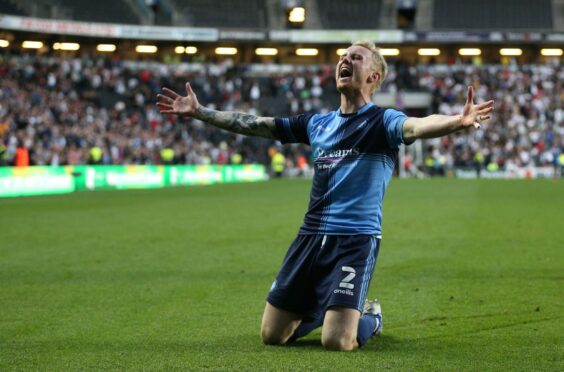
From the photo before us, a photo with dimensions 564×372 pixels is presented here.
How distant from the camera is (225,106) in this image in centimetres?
4853

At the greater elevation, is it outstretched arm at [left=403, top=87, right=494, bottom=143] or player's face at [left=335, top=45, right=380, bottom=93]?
player's face at [left=335, top=45, right=380, bottom=93]

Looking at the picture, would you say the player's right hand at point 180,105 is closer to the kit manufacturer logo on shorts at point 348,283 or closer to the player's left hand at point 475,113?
the kit manufacturer logo on shorts at point 348,283

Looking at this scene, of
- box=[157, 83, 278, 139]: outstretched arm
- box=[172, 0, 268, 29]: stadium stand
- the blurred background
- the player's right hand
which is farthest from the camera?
box=[172, 0, 268, 29]: stadium stand

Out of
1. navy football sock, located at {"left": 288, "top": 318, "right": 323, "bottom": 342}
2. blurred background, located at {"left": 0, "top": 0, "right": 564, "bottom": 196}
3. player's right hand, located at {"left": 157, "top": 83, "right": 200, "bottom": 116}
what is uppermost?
blurred background, located at {"left": 0, "top": 0, "right": 564, "bottom": 196}

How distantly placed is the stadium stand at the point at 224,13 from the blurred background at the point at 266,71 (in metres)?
0.08

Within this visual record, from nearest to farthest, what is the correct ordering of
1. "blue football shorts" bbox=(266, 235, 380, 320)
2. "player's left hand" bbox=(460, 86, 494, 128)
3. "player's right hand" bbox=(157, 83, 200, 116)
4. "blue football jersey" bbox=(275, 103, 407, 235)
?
1. "player's left hand" bbox=(460, 86, 494, 128)
2. "blue football shorts" bbox=(266, 235, 380, 320)
3. "blue football jersey" bbox=(275, 103, 407, 235)
4. "player's right hand" bbox=(157, 83, 200, 116)

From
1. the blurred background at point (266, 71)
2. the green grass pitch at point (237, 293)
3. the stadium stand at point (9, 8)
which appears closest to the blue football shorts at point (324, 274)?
the green grass pitch at point (237, 293)

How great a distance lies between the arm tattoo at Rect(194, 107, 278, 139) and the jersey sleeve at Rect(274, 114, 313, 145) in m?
0.05

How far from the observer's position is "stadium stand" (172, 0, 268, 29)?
181ft

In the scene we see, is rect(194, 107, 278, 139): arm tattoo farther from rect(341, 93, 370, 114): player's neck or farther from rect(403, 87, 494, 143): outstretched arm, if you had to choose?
rect(403, 87, 494, 143): outstretched arm

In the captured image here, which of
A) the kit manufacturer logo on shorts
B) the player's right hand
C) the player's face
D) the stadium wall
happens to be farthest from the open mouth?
the stadium wall

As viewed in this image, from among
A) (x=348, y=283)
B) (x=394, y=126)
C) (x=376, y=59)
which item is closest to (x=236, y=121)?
(x=376, y=59)

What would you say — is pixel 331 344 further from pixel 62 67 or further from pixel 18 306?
pixel 62 67

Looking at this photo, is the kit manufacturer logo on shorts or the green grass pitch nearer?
the green grass pitch
